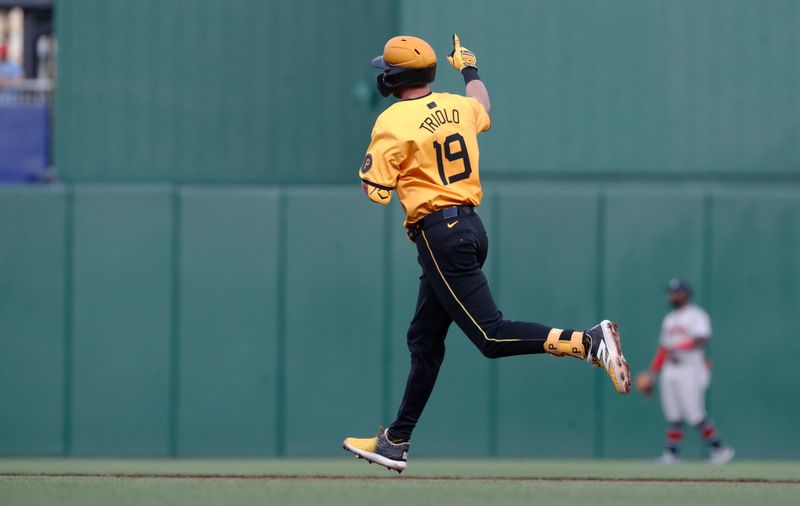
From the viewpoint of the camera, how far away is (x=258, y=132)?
47.3 feet

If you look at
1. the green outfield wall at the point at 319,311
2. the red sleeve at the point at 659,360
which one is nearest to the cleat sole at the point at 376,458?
the green outfield wall at the point at 319,311

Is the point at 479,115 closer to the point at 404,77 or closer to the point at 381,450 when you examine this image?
the point at 404,77

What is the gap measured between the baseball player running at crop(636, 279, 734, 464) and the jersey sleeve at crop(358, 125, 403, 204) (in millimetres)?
6457

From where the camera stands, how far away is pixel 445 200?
672cm

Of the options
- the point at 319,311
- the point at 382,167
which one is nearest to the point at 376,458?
the point at 382,167

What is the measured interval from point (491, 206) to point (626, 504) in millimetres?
6781

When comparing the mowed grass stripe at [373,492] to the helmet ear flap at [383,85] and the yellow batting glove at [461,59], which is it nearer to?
the helmet ear flap at [383,85]

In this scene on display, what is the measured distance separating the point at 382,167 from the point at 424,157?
0.22 meters

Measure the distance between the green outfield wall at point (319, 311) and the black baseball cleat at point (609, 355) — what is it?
618 cm

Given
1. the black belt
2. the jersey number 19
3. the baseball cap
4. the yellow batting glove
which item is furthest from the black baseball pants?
the baseball cap

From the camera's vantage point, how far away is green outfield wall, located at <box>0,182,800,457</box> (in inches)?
506

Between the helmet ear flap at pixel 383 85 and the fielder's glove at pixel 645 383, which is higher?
the helmet ear flap at pixel 383 85

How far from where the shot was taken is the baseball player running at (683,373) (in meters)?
12.5

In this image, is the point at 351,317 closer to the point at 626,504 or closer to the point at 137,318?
the point at 137,318
